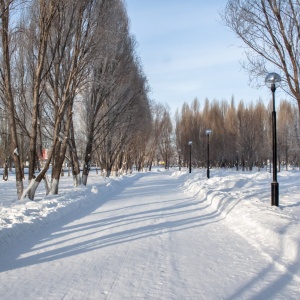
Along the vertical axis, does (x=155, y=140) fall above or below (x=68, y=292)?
above

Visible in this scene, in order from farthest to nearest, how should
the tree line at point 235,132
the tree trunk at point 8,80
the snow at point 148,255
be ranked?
the tree line at point 235,132, the tree trunk at point 8,80, the snow at point 148,255

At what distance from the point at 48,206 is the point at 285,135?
181 feet

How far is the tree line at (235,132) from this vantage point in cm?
5609

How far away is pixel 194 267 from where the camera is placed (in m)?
5.21

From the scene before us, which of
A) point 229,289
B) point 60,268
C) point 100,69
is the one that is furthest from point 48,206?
point 100,69

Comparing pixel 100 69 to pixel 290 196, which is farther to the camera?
pixel 100 69

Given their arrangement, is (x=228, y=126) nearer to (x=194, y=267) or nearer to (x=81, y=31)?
(x=81, y=31)

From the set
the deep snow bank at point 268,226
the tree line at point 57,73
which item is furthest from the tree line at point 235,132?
the deep snow bank at point 268,226

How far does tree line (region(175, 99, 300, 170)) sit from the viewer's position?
56.1 m

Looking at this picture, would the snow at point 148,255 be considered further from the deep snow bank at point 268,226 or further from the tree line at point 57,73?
the tree line at point 57,73

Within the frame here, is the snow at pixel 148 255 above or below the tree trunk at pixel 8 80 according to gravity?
below

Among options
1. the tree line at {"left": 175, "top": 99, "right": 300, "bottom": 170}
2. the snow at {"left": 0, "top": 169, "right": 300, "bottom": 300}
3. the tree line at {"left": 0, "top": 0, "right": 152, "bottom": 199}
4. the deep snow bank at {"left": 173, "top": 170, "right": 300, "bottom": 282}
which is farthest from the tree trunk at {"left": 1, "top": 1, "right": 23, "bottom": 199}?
the tree line at {"left": 175, "top": 99, "right": 300, "bottom": 170}

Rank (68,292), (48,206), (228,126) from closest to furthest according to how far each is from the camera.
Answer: (68,292) < (48,206) < (228,126)

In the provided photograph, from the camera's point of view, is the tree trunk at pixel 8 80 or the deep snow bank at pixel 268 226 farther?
the tree trunk at pixel 8 80
